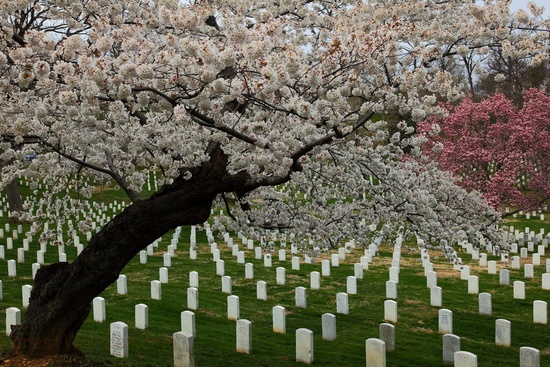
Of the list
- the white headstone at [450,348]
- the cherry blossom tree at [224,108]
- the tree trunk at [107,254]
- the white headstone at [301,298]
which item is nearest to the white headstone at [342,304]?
the white headstone at [301,298]

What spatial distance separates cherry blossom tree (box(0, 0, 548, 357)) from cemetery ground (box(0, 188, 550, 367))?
157cm

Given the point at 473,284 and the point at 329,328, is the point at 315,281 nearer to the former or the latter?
the point at 473,284

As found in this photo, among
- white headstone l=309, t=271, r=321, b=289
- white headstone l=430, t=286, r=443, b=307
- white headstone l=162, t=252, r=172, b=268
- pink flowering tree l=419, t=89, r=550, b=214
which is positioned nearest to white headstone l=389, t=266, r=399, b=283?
white headstone l=309, t=271, r=321, b=289

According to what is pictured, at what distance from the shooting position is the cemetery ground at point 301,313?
10844 millimetres

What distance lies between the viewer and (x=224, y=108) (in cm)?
805

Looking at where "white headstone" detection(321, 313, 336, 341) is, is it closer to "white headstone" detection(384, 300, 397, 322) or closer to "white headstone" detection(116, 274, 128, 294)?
"white headstone" detection(384, 300, 397, 322)

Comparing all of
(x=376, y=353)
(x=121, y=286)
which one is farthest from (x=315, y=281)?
(x=376, y=353)

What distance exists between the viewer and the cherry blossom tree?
6664 mm

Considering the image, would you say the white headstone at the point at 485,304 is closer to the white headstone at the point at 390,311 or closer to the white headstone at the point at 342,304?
the white headstone at the point at 390,311

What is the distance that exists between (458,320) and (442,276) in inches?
207

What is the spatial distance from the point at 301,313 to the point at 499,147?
1379 centimetres

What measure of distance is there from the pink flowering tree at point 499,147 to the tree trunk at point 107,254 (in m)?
16.4

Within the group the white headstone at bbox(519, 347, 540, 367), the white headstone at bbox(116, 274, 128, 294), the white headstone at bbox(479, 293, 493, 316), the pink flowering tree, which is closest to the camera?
the white headstone at bbox(519, 347, 540, 367)

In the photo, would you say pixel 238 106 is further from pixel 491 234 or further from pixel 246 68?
pixel 491 234
